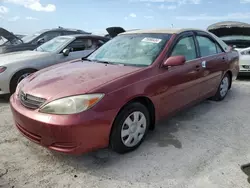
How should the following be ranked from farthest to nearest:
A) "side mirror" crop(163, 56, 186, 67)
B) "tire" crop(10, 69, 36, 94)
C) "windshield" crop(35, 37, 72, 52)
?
1. "windshield" crop(35, 37, 72, 52)
2. "tire" crop(10, 69, 36, 94)
3. "side mirror" crop(163, 56, 186, 67)

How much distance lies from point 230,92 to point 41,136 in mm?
4478

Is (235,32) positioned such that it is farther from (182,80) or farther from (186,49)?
(182,80)

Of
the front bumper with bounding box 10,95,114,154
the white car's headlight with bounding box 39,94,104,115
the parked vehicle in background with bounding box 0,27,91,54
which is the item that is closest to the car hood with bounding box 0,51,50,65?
the parked vehicle in background with bounding box 0,27,91,54

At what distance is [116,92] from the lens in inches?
98.4

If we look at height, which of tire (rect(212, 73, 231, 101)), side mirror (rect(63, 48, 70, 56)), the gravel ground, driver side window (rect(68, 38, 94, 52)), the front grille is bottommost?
the gravel ground

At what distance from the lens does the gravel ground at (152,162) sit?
235 centimetres

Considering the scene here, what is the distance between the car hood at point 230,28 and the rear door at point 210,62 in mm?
3467

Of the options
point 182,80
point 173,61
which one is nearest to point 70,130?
point 173,61

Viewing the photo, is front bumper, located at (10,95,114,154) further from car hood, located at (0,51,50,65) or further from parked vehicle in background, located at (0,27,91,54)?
parked vehicle in background, located at (0,27,91,54)

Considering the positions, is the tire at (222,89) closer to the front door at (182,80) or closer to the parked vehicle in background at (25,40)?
the front door at (182,80)

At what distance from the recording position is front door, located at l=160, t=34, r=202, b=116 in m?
3.14

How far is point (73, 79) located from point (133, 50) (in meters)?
1.07

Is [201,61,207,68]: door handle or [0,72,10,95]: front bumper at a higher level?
[201,61,207,68]: door handle

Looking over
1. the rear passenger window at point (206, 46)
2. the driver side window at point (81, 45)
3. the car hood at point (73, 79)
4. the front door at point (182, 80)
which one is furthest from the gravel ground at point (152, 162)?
the driver side window at point (81, 45)
